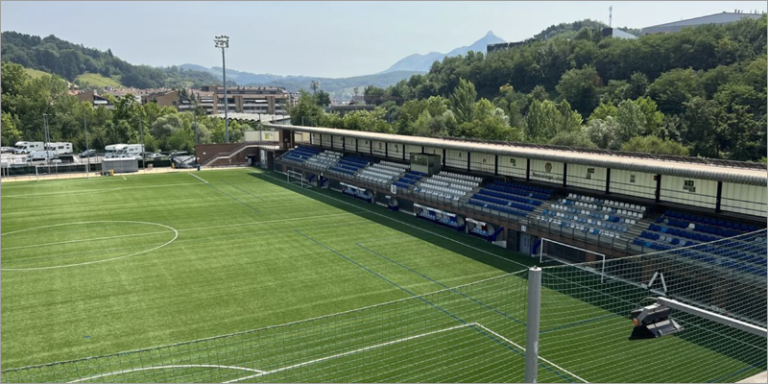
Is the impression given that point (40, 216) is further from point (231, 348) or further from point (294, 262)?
point (231, 348)

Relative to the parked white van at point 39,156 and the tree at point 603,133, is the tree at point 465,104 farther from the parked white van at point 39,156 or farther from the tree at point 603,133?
the parked white van at point 39,156

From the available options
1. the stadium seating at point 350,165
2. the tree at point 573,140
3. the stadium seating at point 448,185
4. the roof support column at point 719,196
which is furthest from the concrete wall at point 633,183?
the tree at point 573,140

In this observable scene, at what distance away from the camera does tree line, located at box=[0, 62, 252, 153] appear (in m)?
78.6

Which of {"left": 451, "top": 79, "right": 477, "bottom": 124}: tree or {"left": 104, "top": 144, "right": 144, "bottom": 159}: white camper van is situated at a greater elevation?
{"left": 451, "top": 79, "right": 477, "bottom": 124}: tree

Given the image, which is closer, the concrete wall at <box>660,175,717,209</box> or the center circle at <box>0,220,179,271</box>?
the concrete wall at <box>660,175,717,209</box>

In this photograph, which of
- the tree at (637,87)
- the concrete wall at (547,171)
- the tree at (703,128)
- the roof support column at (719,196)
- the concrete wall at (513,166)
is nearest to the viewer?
the roof support column at (719,196)

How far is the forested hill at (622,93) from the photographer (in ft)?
191

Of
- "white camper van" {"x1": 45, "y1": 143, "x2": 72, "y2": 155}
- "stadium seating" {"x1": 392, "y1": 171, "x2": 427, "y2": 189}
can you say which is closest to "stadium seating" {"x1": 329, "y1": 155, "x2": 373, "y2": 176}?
"stadium seating" {"x1": 392, "y1": 171, "x2": 427, "y2": 189}

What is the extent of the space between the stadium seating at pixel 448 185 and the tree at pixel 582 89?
2629 inches

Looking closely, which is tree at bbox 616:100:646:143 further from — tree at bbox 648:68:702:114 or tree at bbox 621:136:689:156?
tree at bbox 648:68:702:114

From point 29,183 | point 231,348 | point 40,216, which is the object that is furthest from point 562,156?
point 29,183

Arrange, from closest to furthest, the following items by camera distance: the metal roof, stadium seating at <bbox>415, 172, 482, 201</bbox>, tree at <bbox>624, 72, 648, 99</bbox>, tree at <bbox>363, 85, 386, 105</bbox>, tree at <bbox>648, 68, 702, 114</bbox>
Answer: the metal roof → stadium seating at <bbox>415, 172, 482, 201</bbox> → tree at <bbox>648, 68, 702, 114</bbox> → tree at <bbox>624, 72, 648, 99</bbox> → tree at <bbox>363, 85, 386, 105</bbox>

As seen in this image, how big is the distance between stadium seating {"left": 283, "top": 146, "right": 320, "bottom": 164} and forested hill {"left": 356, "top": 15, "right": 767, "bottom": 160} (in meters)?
21.7

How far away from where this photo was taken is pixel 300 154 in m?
54.7
